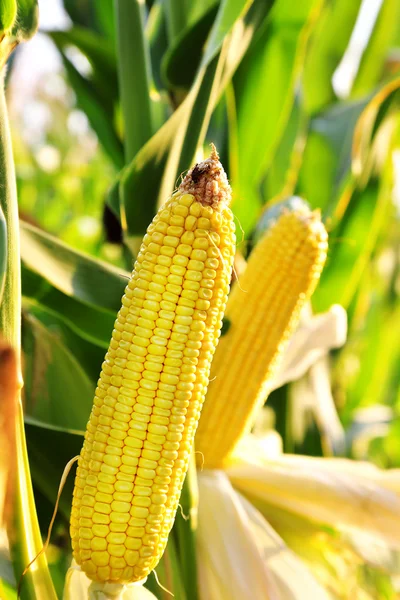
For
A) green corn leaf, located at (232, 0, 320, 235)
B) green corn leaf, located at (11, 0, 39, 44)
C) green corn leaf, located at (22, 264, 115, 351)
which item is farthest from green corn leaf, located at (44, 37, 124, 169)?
green corn leaf, located at (11, 0, 39, 44)

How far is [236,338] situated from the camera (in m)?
0.92

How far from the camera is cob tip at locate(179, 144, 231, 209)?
60 centimetres

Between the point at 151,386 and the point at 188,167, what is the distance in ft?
1.33

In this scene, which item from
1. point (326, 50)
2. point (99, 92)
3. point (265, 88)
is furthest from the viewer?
point (326, 50)

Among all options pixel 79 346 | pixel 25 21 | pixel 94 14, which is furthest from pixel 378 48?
pixel 25 21

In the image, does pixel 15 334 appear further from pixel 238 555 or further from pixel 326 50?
pixel 326 50

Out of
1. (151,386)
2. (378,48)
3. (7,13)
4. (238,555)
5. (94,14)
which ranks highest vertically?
(378,48)

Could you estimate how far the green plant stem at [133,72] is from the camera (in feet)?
3.14

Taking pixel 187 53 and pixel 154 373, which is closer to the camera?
pixel 154 373

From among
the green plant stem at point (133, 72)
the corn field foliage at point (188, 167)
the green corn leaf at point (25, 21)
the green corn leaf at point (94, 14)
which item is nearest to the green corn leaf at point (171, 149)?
the corn field foliage at point (188, 167)

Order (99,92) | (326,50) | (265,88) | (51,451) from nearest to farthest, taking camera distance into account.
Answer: (51,451), (265,88), (99,92), (326,50)

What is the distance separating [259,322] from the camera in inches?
35.9

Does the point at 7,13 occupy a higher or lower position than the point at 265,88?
lower

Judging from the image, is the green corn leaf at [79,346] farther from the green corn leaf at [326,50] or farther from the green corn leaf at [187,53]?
the green corn leaf at [326,50]
